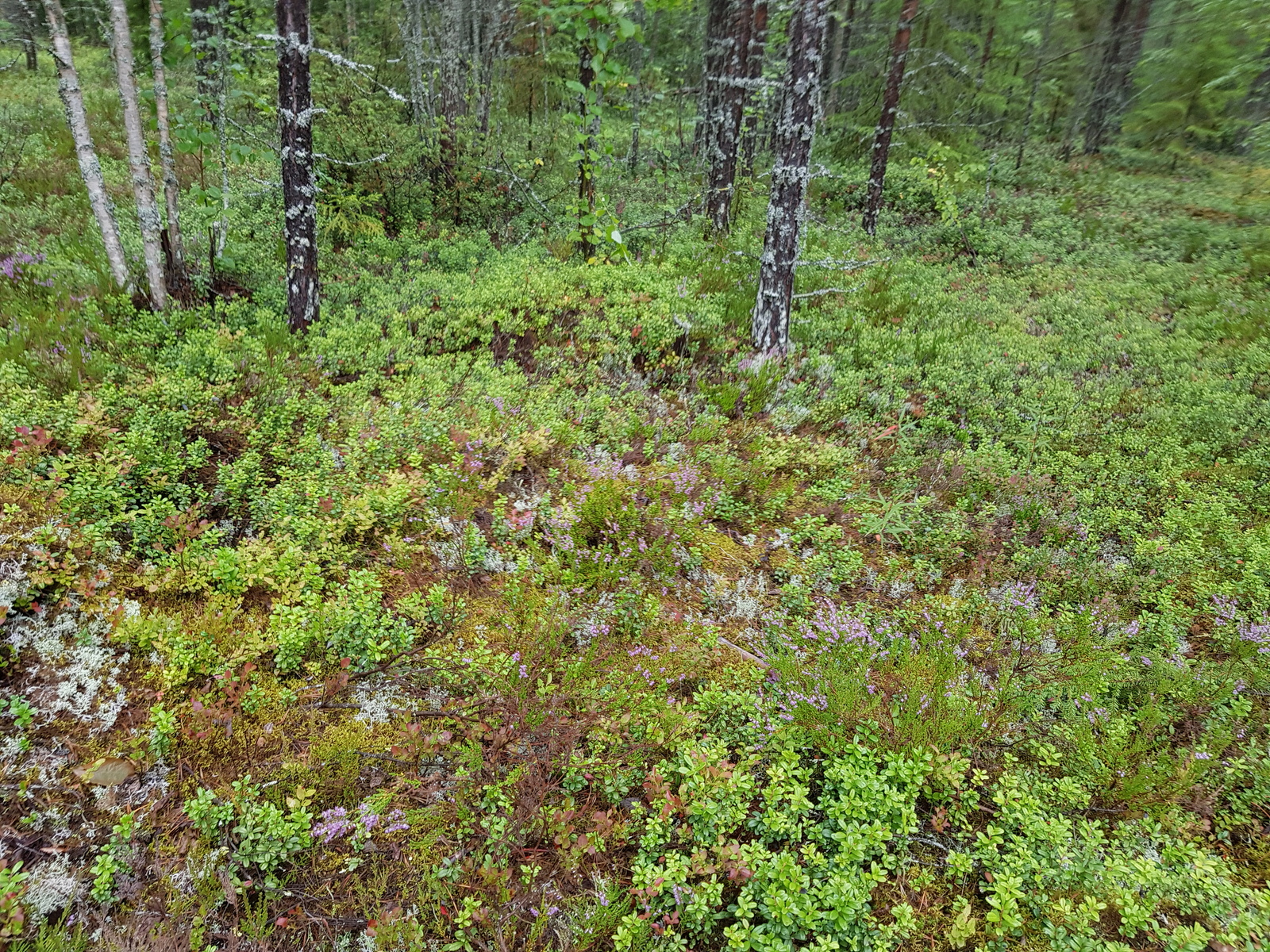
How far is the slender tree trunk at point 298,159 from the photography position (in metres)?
6.93

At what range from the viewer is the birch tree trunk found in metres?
6.48

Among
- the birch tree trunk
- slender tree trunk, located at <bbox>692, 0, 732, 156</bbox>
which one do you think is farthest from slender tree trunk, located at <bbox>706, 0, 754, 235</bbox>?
the birch tree trunk

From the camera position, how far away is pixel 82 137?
23.1 feet

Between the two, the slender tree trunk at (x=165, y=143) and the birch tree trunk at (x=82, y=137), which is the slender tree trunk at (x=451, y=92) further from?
the birch tree trunk at (x=82, y=137)

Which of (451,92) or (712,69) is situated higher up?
(712,69)

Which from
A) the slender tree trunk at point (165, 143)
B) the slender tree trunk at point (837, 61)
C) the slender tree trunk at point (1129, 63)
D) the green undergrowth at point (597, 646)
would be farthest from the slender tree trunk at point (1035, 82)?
the slender tree trunk at point (165, 143)

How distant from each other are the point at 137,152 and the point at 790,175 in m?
8.05

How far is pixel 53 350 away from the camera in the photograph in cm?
608

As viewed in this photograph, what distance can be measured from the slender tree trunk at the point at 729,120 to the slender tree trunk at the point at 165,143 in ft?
30.2

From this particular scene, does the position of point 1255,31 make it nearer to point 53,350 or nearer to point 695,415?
point 695,415

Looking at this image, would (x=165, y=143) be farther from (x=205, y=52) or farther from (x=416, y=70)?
(x=416, y=70)

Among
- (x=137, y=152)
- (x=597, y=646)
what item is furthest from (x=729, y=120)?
(x=597, y=646)

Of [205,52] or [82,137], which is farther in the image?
[205,52]

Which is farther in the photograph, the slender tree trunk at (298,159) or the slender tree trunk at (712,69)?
the slender tree trunk at (712,69)
